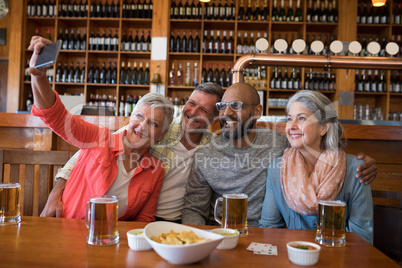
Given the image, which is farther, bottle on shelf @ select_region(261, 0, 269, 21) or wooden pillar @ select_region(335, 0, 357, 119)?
bottle on shelf @ select_region(261, 0, 269, 21)

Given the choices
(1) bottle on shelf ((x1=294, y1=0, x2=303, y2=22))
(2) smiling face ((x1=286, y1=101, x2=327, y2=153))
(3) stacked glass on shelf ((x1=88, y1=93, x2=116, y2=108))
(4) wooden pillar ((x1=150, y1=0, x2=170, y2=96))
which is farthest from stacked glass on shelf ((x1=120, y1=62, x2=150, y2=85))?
(2) smiling face ((x1=286, y1=101, x2=327, y2=153))

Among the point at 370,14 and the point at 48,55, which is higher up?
the point at 370,14

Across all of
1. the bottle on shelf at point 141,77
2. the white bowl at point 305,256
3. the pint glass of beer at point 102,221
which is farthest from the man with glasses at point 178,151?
the bottle on shelf at point 141,77

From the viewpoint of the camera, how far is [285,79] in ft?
15.0

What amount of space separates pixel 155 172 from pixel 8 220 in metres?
0.59

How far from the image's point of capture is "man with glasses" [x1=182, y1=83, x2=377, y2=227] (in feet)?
5.14

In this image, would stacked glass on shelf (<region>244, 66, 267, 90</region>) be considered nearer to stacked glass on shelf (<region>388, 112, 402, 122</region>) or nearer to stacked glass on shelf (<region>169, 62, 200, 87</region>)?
stacked glass on shelf (<region>169, 62, 200, 87</region>)

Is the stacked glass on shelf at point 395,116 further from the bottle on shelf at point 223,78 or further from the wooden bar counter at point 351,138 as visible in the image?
the wooden bar counter at point 351,138

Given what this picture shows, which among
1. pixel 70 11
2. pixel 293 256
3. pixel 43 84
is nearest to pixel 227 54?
pixel 70 11

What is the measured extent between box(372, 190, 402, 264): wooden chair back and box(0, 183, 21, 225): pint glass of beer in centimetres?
131

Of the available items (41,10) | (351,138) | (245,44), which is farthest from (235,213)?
(41,10)

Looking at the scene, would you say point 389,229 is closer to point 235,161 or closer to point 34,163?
point 235,161

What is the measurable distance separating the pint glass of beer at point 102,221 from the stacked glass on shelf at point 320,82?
387 cm

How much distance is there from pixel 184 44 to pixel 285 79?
55.8 inches
